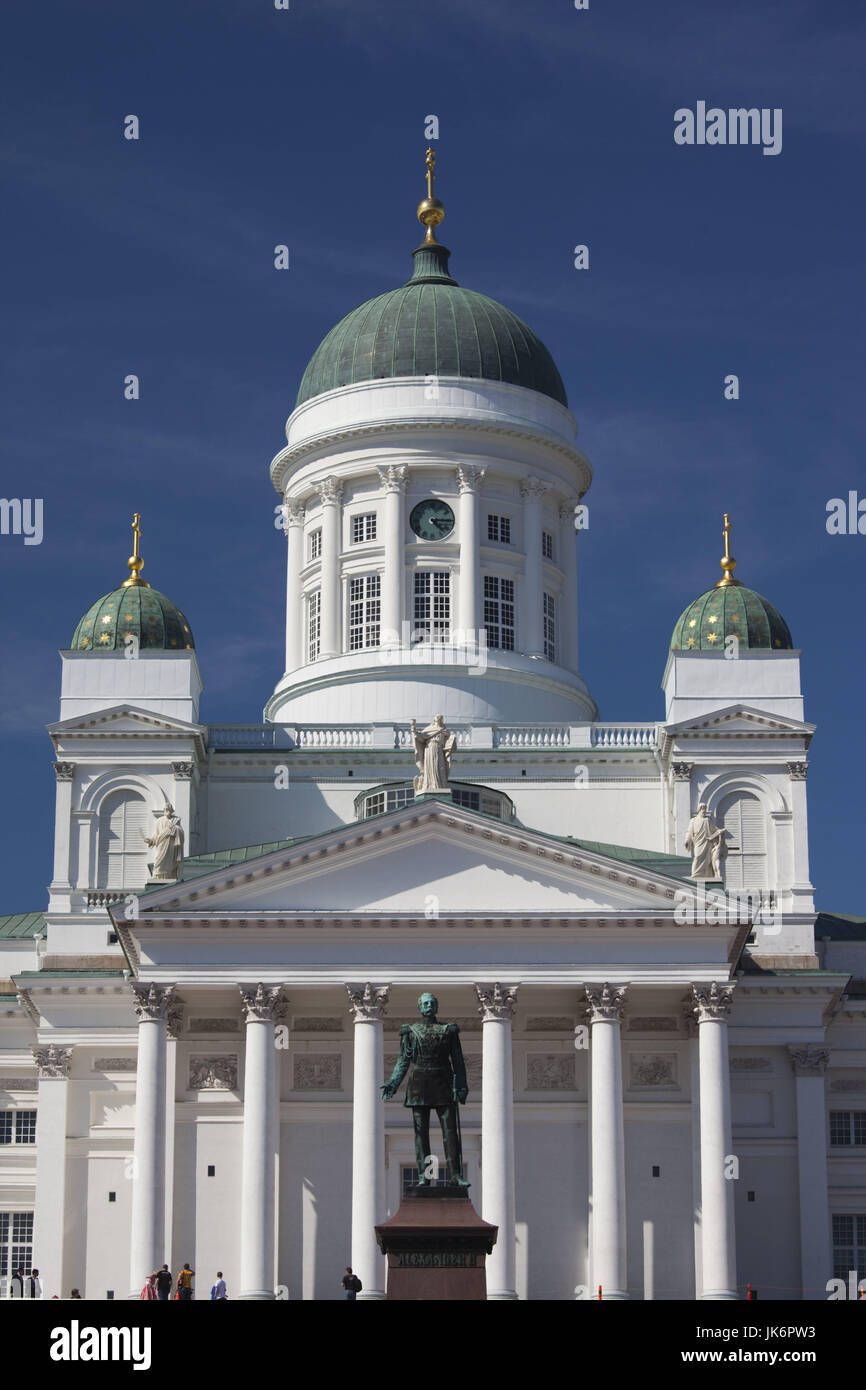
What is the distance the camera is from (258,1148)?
2237 inches

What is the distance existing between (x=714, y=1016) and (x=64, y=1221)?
18.0 meters

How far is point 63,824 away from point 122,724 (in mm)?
3273

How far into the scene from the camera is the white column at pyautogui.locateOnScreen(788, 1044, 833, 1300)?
2461 inches

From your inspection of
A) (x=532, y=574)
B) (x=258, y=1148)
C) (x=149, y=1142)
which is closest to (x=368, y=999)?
(x=258, y=1148)

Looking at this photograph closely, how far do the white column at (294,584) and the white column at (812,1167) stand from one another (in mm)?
22429

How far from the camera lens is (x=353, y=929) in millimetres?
58250

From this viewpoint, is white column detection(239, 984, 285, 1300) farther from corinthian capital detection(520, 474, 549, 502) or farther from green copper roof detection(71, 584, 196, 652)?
corinthian capital detection(520, 474, 549, 502)

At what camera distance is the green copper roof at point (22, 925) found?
70812 millimetres

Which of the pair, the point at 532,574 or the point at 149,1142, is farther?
the point at 532,574

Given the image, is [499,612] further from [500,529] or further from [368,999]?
[368,999]

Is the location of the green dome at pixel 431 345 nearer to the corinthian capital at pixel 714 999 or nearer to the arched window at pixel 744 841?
the arched window at pixel 744 841

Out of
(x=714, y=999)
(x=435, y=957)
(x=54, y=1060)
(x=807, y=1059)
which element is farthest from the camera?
(x=807, y=1059)

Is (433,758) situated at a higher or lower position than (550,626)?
lower
